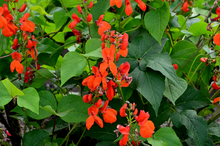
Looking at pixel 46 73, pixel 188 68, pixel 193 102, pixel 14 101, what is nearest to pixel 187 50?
pixel 188 68

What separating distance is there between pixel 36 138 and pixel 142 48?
2.07 ft

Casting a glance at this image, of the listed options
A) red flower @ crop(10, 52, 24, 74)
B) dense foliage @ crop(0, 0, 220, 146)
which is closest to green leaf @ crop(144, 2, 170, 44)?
dense foliage @ crop(0, 0, 220, 146)

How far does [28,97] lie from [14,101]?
60 centimetres

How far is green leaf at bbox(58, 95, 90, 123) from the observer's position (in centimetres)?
90

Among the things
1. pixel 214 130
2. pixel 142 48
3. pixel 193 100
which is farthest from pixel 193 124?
pixel 142 48

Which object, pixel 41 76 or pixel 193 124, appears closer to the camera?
pixel 193 124

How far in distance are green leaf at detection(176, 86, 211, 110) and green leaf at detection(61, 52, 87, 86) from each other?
531 millimetres

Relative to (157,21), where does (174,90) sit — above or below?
below

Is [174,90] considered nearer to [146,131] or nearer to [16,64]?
[146,131]

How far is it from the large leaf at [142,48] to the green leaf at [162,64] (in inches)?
1.6

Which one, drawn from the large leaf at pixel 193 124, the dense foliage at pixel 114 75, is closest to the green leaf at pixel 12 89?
the dense foliage at pixel 114 75

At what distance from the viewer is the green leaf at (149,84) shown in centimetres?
82

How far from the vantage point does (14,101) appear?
1.28 m

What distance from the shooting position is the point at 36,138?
1.00 m
